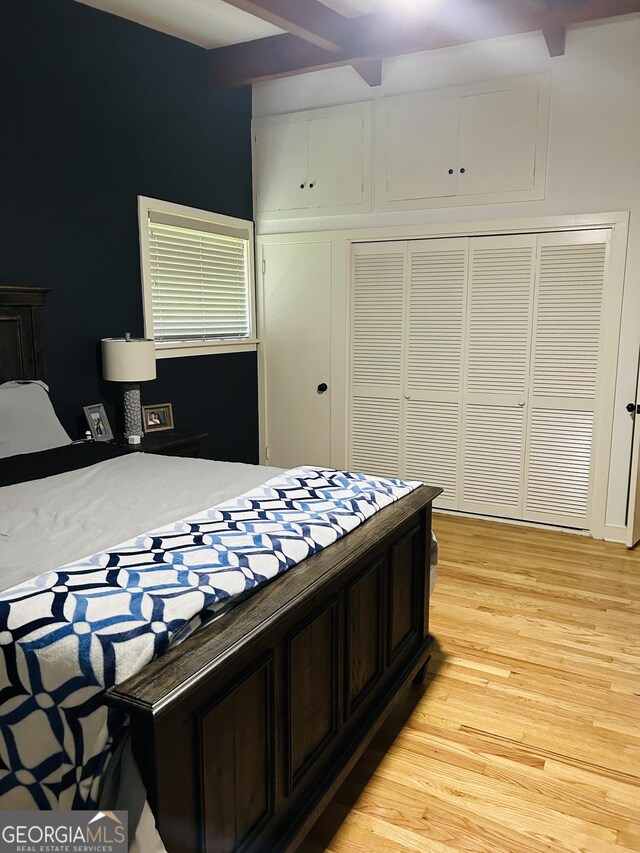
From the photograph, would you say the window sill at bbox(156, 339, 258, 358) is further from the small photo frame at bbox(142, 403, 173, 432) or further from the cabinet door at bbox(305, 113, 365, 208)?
the cabinet door at bbox(305, 113, 365, 208)

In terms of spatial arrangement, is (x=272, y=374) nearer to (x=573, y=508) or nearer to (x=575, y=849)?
(x=573, y=508)

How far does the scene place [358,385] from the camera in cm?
496

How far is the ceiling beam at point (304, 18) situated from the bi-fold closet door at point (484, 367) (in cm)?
133

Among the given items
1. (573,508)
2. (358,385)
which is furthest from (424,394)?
(573,508)

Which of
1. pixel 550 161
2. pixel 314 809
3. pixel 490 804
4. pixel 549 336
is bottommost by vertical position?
pixel 490 804

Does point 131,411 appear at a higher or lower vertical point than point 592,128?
lower

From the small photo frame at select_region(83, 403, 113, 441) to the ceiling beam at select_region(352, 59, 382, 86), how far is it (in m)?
2.72

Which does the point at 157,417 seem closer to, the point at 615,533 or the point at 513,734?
the point at 513,734

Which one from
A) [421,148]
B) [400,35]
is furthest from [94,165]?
[421,148]

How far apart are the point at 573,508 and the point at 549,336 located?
1109mm

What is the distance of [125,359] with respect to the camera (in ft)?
12.4

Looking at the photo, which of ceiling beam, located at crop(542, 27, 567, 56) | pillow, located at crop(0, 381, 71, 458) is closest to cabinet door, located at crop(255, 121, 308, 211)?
ceiling beam, located at crop(542, 27, 567, 56)

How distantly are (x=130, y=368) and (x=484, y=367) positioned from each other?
2271 mm

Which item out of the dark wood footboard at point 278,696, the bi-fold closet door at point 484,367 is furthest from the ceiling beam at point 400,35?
the dark wood footboard at point 278,696
